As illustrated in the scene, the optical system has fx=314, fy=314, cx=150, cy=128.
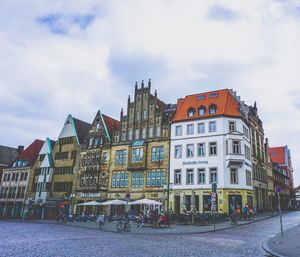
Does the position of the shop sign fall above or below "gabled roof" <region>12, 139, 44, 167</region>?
below

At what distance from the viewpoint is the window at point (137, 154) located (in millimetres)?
51562

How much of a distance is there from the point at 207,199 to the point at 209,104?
48.2 ft

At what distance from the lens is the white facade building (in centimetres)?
4425

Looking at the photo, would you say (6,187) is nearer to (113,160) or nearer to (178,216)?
(113,160)

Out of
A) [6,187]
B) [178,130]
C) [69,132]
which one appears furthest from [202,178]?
[6,187]

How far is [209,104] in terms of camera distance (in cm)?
4941

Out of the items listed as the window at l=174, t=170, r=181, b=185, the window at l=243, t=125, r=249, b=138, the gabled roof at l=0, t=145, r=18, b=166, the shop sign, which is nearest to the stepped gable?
the shop sign

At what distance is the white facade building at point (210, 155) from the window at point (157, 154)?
67.0 inches

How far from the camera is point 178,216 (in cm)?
3531

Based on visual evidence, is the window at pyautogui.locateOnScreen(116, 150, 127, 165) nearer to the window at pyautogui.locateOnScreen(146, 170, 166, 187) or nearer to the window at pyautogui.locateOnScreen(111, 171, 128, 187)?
the window at pyautogui.locateOnScreen(111, 171, 128, 187)

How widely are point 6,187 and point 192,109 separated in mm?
46555

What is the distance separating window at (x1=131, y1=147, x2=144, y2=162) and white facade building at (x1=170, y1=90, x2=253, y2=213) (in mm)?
5351

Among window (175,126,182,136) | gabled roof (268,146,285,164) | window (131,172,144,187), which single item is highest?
gabled roof (268,146,285,164)

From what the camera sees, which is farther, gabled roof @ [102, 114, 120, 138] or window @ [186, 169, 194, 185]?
gabled roof @ [102, 114, 120, 138]
